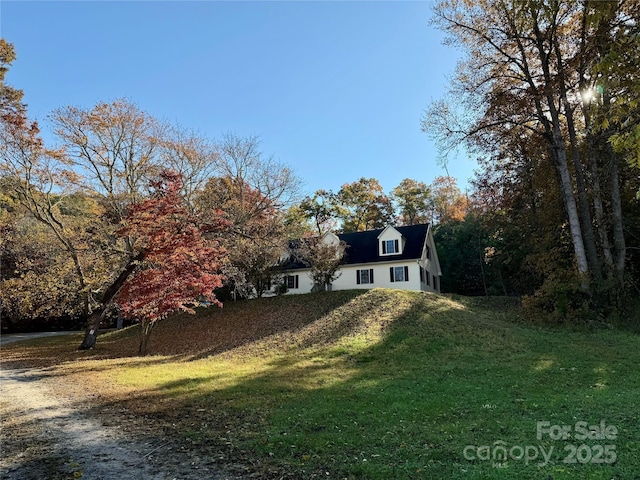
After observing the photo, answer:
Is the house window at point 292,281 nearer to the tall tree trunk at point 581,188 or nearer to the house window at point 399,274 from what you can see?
the house window at point 399,274

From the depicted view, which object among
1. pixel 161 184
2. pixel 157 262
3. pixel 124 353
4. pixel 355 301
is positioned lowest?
pixel 124 353

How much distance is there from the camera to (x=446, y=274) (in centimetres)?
3303

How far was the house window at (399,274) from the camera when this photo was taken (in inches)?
1044

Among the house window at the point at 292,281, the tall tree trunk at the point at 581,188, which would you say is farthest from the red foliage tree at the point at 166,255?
the tall tree trunk at the point at 581,188

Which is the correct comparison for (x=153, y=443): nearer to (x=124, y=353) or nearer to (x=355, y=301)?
(x=124, y=353)

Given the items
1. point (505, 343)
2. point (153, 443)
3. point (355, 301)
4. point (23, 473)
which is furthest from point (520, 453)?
point (355, 301)

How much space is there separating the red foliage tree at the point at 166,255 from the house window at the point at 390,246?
15131mm

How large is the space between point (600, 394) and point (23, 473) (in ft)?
26.8

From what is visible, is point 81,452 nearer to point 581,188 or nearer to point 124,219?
point 124,219

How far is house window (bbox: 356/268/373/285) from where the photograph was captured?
27519 mm

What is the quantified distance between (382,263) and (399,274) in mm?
1358

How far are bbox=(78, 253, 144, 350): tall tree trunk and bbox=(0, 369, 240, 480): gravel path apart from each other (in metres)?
9.14

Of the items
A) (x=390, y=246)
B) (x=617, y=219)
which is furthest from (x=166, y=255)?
(x=617, y=219)

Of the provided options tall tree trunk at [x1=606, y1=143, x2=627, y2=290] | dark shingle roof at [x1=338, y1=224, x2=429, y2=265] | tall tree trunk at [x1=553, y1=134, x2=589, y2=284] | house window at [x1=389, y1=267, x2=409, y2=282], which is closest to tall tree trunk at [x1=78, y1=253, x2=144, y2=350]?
dark shingle roof at [x1=338, y1=224, x2=429, y2=265]
